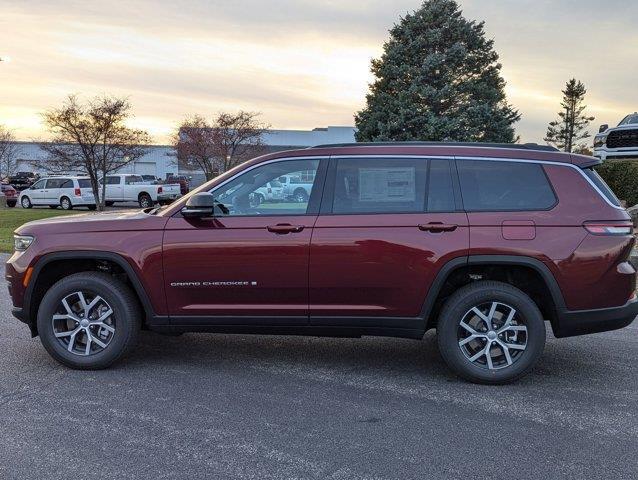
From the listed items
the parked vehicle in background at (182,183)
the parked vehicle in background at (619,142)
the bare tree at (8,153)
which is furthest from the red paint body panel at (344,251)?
the bare tree at (8,153)

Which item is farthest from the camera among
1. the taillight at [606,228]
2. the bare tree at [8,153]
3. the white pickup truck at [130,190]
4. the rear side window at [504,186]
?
the bare tree at [8,153]

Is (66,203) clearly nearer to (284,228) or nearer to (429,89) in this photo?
(429,89)

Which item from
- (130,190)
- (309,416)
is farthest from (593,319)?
(130,190)

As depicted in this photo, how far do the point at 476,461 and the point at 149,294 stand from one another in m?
2.84

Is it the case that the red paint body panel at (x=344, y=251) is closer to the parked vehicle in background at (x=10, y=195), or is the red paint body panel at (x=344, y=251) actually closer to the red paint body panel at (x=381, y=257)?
the red paint body panel at (x=381, y=257)

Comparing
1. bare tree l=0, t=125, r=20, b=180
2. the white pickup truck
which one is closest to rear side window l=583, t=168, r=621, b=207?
the white pickup truck

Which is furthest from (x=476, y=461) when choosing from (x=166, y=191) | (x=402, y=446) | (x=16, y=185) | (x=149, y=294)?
(x=16, y=185)

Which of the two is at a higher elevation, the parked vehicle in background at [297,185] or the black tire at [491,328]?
the parked vehicle in background at [297,185]

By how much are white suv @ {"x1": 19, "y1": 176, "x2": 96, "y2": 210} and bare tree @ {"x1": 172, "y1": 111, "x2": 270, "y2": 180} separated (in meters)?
9.43

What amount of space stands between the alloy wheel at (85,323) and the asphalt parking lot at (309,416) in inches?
9.4

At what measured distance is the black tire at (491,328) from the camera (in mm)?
4566

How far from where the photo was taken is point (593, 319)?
459 cm

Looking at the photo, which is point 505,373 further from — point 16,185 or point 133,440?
point 16,185

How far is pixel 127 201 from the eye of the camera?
30094 mm
